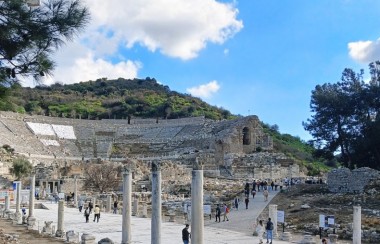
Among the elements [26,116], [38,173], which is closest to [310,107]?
[38,173]

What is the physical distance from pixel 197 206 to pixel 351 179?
87.1ft

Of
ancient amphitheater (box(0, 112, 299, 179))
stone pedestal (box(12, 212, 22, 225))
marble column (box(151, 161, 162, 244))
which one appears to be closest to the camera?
marble column (box(151, 161, 162, 244))

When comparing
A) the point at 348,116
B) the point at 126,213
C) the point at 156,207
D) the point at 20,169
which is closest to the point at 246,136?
the point at 348,116

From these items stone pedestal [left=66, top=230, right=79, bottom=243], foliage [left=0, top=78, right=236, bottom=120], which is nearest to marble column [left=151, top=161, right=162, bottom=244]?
stone pedestal [left=66, top=230, right=79, bottom=243]

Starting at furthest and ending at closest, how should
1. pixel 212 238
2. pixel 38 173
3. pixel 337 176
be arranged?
pixel 38 173 < pixel 337 176 < pixel 212 238

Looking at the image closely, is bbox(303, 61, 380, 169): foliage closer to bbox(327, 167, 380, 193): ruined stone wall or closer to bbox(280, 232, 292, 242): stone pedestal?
bbox(327, 167, 380, 193): ruined stone wall

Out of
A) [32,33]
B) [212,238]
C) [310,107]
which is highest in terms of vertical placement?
[310,107]

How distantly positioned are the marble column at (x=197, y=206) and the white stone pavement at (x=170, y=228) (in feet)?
23.4

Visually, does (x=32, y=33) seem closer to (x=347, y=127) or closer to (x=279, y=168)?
(x=347, y=127)

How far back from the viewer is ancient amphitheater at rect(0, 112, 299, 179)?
6450cm

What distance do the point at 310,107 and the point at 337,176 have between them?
13.5 metres

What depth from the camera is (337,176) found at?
127 ft

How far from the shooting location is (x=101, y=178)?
171 ft

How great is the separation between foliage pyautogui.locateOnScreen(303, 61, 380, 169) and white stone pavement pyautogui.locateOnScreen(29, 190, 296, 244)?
14.3m
